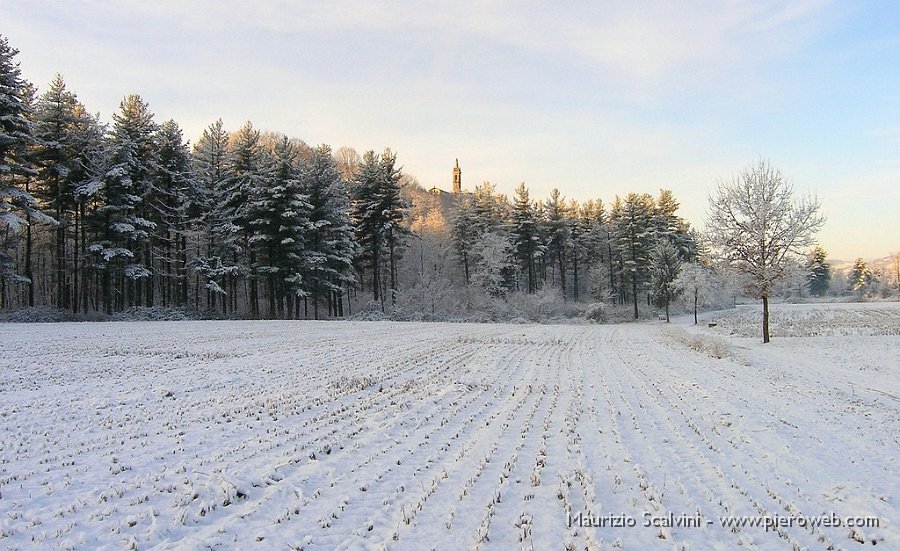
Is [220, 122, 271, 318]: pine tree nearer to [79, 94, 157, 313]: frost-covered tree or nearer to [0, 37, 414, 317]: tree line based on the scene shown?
[0, 37, 414, 317]: tree line

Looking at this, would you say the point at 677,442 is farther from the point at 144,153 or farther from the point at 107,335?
the point at 144,153

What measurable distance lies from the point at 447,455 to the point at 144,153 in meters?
40.6

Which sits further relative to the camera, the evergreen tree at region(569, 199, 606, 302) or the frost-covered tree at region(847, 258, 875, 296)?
the frost-covered tree at region(847, 258, 875, 296)

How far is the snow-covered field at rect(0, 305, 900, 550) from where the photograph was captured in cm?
479

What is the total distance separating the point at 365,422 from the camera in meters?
9.05

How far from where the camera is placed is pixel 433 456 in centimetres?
711

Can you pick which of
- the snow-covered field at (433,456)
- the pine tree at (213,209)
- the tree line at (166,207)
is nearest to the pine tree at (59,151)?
the tree line at (166,207)

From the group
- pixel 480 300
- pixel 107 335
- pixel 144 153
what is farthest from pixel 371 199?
pixel 107 335

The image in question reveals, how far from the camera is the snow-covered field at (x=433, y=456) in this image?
4.79 m

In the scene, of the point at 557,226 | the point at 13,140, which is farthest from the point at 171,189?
the point at 557,226

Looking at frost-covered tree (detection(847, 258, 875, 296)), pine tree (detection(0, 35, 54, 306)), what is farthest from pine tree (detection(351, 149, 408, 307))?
frost-covered tree (detection(847, 258, 875, 296))

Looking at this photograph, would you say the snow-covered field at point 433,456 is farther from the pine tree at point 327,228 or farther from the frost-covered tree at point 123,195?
the pine tree at point 327,228

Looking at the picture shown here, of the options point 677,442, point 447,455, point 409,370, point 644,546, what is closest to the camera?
point 644,546

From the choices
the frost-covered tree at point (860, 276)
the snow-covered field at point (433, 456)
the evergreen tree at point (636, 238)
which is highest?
the evergreen tree at point (636, 238)
